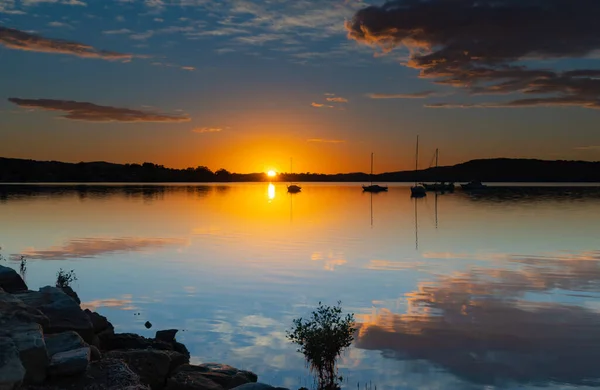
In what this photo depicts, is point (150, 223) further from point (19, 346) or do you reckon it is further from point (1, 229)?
point (19, 346)

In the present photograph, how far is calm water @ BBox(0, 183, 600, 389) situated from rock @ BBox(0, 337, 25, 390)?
807 cm

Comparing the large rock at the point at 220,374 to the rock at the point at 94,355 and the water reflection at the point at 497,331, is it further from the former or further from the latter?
the water reflection at the point at 497,331

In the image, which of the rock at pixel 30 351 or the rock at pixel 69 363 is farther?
the rock at pixel 69 363

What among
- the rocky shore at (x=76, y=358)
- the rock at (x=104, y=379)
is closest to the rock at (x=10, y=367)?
the rocky shore at (x=76, y=358)

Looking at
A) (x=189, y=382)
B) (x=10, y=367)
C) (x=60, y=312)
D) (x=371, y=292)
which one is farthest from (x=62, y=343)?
(x=371, y=292)

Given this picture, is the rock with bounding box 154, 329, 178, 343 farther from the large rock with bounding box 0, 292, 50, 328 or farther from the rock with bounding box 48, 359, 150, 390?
the large rock with bounding box 0, 292, 50, 328

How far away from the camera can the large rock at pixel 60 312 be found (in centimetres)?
1493

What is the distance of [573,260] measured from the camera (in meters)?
40.2

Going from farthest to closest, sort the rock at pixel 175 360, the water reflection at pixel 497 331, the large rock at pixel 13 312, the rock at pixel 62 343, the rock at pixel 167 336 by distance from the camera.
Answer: the rock at pixel 167 336 → the water reflection at pixel 497 331 → the rock at pixel 175 360 → the rock at pixel 62 343 → the large rock at pixel 13 312

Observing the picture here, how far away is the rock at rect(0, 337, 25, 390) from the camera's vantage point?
9.88 m

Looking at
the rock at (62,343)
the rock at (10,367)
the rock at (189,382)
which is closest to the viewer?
the rock at (10,367)

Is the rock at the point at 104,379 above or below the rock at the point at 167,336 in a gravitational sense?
above

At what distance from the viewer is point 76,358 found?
11742 millimetres

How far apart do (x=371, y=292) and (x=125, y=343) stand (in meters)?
14.7
